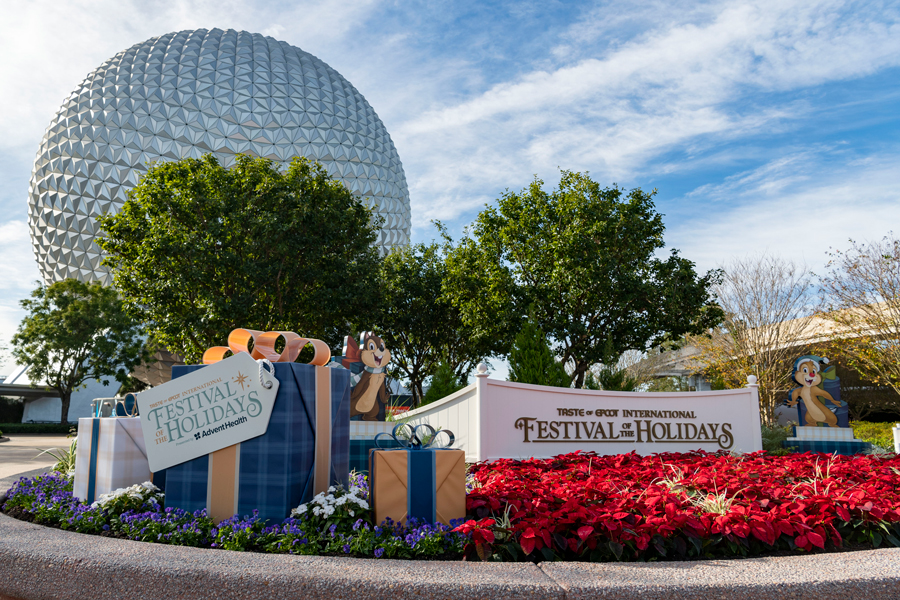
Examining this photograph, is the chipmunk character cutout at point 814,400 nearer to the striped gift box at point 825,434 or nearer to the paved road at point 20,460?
the striped gift box at point 825,434

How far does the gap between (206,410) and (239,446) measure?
0.51m

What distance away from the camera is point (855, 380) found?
133ft

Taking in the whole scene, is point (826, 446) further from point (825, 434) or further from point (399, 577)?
point (399, 577)

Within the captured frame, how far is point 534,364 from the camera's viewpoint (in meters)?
14.8

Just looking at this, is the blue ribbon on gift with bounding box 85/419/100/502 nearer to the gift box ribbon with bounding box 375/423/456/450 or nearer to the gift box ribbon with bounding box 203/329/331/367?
the gift box ribbon with bounding box 203/329/331/367

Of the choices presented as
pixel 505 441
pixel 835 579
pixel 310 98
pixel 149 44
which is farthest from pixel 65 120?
pixel 835 579

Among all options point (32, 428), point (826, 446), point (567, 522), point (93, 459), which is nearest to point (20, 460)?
point (93, 459)

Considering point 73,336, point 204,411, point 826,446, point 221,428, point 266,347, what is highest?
point 73,336

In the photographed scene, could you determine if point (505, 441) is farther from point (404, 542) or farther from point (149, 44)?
point (149, 44)

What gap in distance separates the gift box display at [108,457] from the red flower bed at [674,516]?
3664 mm

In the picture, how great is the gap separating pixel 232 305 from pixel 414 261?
37.1ft

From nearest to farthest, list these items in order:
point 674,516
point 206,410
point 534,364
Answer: point 674,516 < point 206,410 < point 534,364

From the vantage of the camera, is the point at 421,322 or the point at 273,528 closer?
the point at 273,528

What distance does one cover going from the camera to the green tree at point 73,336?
33906mm
